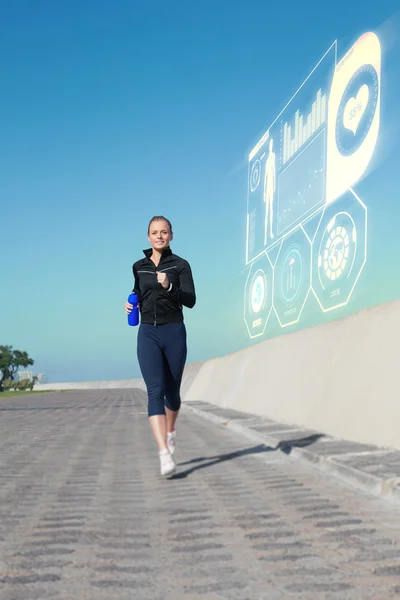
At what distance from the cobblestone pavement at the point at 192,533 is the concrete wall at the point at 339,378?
1107 millimetres

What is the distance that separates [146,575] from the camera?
3236 mm

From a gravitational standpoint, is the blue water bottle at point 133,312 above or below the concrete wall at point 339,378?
above

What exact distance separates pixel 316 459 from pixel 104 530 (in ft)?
10.3

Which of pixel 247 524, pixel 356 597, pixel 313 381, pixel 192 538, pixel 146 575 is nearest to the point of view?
pixel 356 597

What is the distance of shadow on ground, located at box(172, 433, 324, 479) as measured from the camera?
22.7 ft

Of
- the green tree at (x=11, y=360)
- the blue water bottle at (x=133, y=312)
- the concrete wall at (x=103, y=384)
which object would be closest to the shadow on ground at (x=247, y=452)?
the blue water bottle at (x=133, y=312)

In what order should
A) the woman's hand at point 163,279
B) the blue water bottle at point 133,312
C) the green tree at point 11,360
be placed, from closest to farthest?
1. the woman's hand at point 163,279
2. the blue water bottle at point 133,312
3. the green tree at point 11,360

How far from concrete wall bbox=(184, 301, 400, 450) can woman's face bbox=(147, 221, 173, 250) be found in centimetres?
282

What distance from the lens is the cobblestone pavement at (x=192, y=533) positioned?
3.06 meters

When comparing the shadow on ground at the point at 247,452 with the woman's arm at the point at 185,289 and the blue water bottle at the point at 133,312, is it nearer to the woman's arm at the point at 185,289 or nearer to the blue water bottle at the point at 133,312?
the blue water bottle at the point at 133,312

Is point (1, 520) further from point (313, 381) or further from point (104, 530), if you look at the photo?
point (313, 381)

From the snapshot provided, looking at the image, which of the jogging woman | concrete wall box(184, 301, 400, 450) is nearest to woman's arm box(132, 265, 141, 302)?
the jogging woman

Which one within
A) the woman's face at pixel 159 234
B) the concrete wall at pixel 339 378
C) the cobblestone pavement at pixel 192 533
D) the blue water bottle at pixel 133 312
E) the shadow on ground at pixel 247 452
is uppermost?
the woman's face at pixel 159 234

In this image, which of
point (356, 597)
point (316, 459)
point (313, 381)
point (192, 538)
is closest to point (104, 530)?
point (192, 538)
